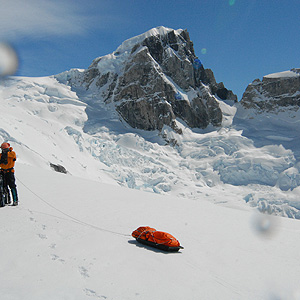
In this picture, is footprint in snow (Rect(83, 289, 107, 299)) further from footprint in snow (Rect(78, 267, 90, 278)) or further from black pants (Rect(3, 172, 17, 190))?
black pants (Rect(3, 172, 17, 190))

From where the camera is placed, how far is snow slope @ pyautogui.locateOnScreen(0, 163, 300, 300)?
3502 millimetres

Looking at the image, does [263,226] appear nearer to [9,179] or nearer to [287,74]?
[9,179]

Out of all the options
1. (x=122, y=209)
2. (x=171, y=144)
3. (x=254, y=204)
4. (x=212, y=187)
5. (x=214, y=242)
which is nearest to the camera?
(x=214, y=242)

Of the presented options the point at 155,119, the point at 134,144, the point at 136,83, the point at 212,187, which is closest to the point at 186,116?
the point at 155,119

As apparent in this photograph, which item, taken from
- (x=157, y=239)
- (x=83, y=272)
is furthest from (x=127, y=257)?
(x=157, y=239)

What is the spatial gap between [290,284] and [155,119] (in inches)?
2641

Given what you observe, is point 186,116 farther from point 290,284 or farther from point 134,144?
point 290,284

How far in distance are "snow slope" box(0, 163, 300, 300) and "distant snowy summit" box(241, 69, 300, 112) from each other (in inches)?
3100

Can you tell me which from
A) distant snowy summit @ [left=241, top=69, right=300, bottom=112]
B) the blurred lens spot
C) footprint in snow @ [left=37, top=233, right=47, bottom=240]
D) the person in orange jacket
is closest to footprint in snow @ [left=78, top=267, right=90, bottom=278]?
footprint in snow @ [left=37, top=233, right=47, bottom=240]

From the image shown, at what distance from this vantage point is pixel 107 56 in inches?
3425

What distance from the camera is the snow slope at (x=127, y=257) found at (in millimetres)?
3502

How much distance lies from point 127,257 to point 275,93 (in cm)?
8826

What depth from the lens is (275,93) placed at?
8050 centimetres

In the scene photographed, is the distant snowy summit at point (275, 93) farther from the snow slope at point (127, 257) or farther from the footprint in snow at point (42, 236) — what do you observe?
the footprint in snow at point (42, 236)
